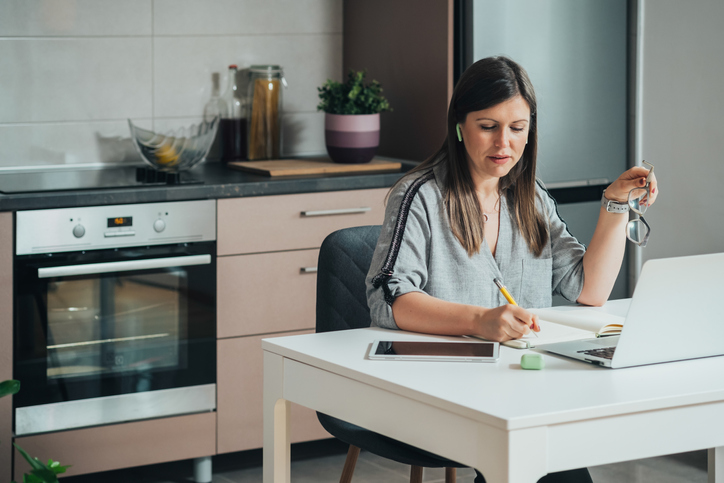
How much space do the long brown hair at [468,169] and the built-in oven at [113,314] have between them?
3.37 ft

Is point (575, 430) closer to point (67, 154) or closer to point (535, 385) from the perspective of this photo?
point (535, 385)

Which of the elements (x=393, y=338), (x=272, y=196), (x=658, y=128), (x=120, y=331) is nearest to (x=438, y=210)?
(x=393, y=338)

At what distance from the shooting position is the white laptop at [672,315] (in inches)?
54.7

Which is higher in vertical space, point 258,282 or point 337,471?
point 258,282

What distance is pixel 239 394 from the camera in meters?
2.92

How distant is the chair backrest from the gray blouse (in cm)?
18

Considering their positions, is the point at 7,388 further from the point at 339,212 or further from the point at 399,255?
the point at 339,212

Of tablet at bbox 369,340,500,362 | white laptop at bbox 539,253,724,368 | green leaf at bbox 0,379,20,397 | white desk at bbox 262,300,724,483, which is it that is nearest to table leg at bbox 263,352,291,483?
white desk at bbox 262,300,724,483

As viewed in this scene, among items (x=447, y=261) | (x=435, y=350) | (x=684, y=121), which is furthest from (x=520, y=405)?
(x=684, y=121)

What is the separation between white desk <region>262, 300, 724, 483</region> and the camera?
4.03 ft

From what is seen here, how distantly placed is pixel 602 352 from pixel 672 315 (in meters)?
0.14

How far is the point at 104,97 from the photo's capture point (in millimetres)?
3199

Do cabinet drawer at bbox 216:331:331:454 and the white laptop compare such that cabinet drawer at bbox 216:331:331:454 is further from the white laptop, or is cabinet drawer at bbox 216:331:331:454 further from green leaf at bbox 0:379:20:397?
the white laptop

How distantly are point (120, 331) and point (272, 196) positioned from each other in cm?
61
